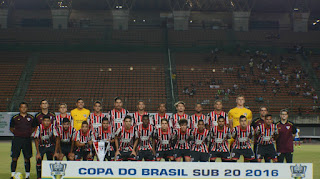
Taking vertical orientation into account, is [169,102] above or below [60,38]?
below

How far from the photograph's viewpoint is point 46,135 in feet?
34.2

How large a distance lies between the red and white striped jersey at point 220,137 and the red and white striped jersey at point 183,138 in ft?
1.94

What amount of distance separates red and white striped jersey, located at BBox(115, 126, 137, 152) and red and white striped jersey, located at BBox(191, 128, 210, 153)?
1530 mm

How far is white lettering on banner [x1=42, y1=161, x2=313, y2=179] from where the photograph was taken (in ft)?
25.0

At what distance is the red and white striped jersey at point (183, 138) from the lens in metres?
10.6

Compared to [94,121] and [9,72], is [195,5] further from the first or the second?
[94,121]

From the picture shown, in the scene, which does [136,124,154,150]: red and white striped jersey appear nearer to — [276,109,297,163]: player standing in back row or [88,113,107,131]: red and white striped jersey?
[88,113,107,131]: red and white striped jersey

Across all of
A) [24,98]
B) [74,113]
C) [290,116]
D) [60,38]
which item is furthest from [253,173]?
[60,38]

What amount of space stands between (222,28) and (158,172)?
38245 mm

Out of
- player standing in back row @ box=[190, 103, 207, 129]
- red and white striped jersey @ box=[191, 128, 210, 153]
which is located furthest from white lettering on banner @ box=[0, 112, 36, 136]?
red and white striped jersey @ box=[191, 128, 210, 153]

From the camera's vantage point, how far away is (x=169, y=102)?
32875mm

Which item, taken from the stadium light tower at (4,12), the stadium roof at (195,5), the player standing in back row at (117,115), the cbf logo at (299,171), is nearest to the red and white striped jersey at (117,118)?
the player standing in back row at (117,115)

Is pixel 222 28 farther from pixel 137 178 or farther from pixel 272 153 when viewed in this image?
pixel 137 178

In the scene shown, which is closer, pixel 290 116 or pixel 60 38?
pixel 290 116
